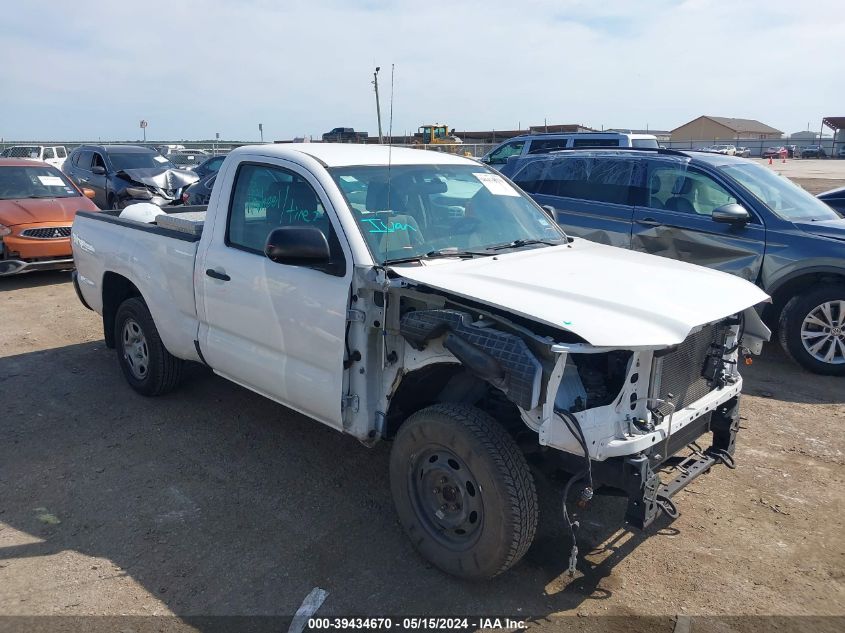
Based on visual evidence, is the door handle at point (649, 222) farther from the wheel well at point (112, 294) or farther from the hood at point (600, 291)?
the wheel well at point (112, 294)

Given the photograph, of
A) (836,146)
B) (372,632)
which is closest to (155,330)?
(372,632)

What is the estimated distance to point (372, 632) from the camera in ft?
9.93

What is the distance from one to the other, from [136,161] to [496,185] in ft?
42.8

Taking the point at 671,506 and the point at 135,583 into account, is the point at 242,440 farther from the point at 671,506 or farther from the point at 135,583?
the point at 671,506

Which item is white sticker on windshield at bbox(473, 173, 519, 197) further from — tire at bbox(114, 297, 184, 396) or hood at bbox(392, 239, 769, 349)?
tire at bbox(114, 297, 184, 396)

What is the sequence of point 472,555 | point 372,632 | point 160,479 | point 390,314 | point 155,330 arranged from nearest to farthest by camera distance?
point 372,632 < point 472,555 < point 390,314 < point 160,479 < point 155,330

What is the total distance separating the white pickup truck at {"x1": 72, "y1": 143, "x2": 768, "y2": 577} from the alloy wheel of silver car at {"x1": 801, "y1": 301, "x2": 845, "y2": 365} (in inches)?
120

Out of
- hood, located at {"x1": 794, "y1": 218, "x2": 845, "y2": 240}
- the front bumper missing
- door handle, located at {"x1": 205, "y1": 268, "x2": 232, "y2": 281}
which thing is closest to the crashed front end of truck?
the front bumper missing

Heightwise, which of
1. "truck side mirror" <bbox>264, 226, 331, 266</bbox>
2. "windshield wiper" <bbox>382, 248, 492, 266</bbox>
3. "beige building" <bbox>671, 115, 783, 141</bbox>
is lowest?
"windshield wiper" <bbox>382, 248, 492, 266</bbox>

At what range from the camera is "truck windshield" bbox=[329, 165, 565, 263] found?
12.6ft

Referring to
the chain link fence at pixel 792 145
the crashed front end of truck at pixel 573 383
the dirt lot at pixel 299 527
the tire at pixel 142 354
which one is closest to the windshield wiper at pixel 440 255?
the crashed front end of truck at pixel 573 383

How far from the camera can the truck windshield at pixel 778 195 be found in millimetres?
6852

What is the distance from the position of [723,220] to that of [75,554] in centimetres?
604

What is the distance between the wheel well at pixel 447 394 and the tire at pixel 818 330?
4209 mm
